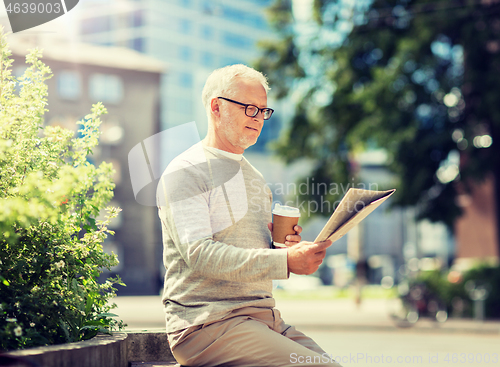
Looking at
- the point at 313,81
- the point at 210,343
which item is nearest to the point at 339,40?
the point at 313,81

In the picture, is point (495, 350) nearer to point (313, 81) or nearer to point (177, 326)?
point (177, 326)

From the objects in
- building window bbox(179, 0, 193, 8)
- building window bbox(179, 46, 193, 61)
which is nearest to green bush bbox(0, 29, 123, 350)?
building window bbox(179, 46, 193, 61)

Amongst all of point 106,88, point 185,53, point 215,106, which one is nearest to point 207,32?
point 185,53

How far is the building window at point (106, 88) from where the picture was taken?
126 feet

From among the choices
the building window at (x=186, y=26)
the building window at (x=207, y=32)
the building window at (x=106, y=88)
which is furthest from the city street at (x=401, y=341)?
the building window at (x=207, y=32)

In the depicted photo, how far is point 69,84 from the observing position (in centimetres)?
3766

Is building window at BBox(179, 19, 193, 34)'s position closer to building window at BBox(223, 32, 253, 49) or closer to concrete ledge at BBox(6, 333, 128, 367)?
building window at BBox(223, 32, 253, 49)

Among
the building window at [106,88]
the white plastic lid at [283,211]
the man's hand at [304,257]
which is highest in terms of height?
the building window at [106,88]

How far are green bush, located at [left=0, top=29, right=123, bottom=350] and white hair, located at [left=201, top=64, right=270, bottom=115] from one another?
2.26 ft

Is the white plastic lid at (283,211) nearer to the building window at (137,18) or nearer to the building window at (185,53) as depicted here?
the building window at (137,18)

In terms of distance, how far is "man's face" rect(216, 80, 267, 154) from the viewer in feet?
8.44

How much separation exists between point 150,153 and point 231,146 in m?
0.67

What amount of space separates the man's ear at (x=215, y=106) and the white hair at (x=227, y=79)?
0.7 inches

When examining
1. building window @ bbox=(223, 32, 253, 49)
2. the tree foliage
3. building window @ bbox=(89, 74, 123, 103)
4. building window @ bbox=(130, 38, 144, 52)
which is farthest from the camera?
building window @ bbox=(223, 32, 253, 49)
